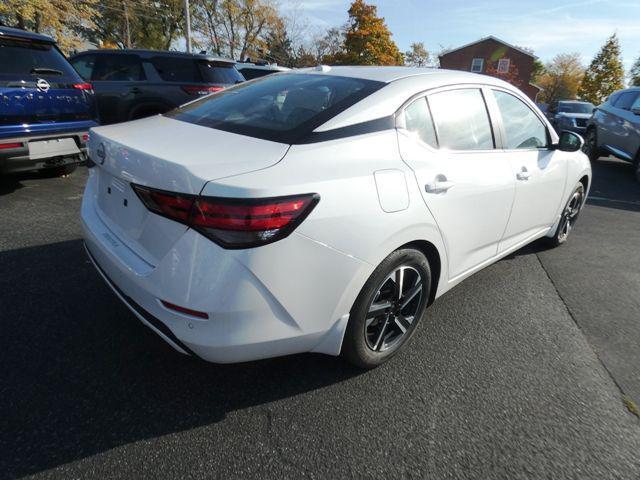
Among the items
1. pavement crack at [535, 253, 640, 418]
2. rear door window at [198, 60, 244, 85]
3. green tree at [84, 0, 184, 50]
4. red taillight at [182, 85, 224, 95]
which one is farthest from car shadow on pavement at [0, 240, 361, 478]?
green tree at [84, 0, 184, 50]

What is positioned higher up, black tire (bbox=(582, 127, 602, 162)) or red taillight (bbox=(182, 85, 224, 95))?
red taillight (bbox=(182, 85, 224, 95))

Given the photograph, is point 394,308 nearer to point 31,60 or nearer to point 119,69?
point 31,60

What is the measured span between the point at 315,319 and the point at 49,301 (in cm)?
201

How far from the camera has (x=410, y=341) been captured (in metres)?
2.63

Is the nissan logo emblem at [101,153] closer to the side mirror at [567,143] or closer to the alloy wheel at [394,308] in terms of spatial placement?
the alloy wheel at [394,308]

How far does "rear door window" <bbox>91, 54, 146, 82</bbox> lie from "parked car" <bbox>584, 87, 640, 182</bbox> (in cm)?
950

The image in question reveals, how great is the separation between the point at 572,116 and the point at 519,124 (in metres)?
14.5

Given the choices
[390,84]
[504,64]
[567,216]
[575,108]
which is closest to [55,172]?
[390,84]

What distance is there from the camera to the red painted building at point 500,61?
44.7m

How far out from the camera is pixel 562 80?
184 feet

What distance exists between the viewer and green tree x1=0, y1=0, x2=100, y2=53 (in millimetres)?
12781

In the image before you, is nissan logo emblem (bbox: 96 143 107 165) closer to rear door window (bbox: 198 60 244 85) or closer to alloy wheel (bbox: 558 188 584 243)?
alloy wheel (bbox: 558 188 584 243)

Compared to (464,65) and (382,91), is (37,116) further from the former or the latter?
(464,65)

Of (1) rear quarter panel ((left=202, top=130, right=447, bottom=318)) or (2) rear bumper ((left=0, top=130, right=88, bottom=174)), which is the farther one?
(2) rear bumper ((left=0, top=130, right=88, bottom=174))
